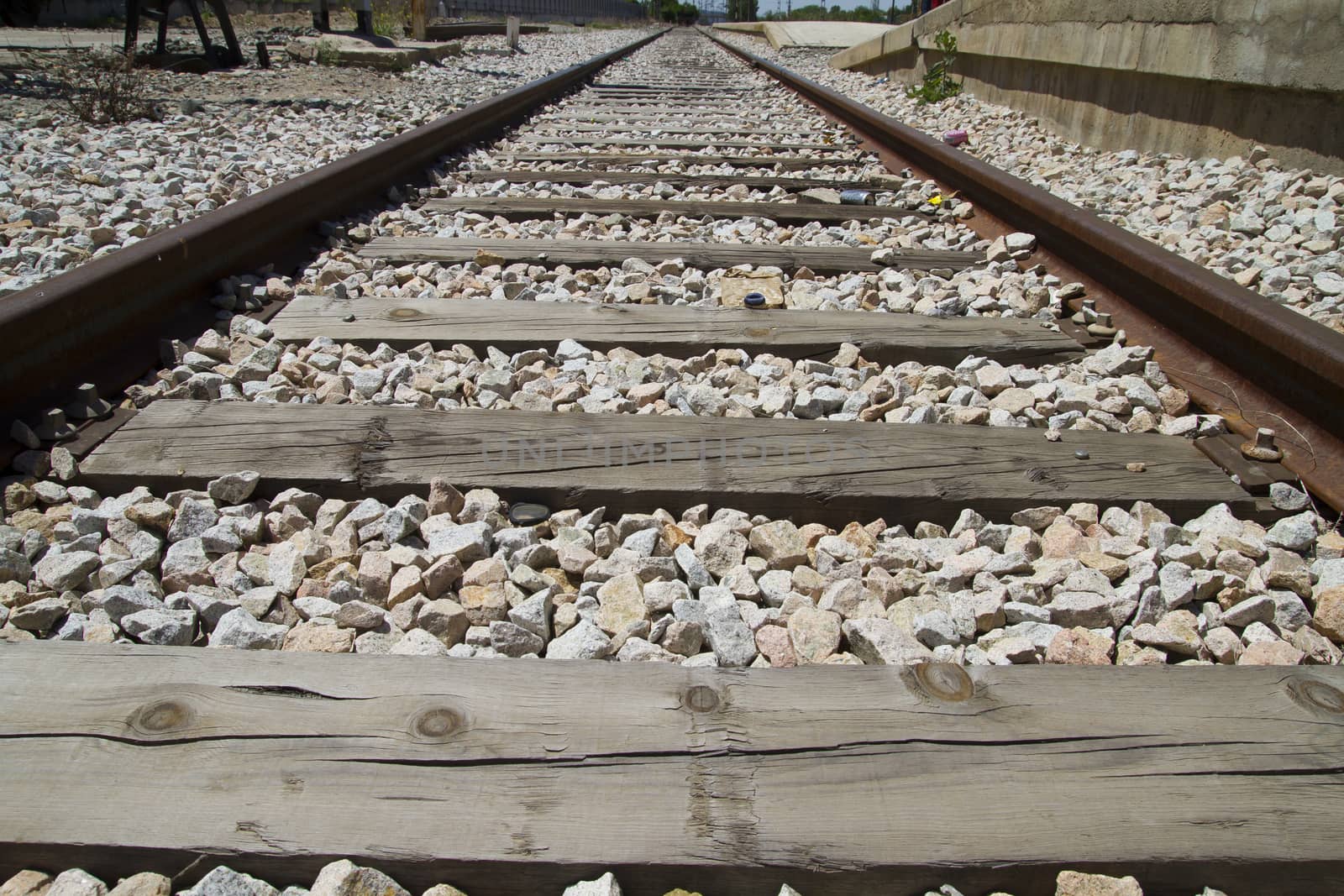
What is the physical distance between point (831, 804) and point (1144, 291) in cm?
199

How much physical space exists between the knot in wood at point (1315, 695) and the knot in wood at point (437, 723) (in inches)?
41.5

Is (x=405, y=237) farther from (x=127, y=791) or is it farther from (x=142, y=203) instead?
(x=127, y=791)

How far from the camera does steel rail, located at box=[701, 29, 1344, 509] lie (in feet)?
5.84

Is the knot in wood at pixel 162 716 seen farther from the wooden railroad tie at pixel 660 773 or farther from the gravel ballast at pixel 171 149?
the gravel ballast at pixel 171 149

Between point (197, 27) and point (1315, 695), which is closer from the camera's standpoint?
point (1315, 695)

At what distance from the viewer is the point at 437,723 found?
1.08 meters

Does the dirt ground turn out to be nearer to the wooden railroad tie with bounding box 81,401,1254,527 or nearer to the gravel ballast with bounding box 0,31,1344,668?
the wooden railroad tie with bounding box 81,401,1254,527

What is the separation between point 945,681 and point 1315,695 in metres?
0.48

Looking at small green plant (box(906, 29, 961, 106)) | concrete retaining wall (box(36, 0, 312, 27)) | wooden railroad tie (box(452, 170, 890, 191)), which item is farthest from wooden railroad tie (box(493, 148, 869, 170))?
concrete retaining wall (box(36, 0, 312, 27))

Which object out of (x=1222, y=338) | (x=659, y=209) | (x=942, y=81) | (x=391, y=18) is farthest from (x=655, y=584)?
(x=391, y=18)

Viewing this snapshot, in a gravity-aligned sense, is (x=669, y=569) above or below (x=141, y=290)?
below

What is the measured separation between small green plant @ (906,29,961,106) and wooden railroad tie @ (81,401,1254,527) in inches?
301

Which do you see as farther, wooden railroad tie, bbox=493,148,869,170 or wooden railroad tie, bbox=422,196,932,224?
wooden railroad tie, bbox=493,148,869,170

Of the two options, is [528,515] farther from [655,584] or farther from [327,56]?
[327,56]
